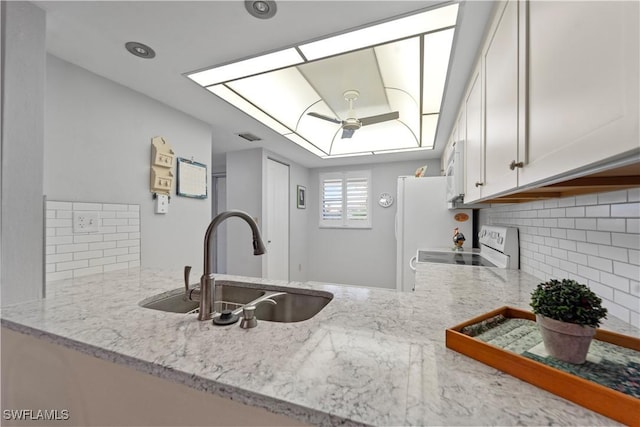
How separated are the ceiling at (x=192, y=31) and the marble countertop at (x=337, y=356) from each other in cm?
133

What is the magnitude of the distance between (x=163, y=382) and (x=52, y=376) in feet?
1.67

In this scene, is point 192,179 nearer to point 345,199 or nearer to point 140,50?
point 140,50

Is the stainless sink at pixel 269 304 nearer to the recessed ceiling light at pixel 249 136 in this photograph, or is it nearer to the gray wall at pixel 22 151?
the gray wall at pixel 22 151

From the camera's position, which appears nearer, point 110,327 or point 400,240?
point 110,327

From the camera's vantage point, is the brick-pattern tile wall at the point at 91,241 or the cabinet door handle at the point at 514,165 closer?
the cabinet door handle at the point at 514,165

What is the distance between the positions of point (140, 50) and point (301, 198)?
10.9ft

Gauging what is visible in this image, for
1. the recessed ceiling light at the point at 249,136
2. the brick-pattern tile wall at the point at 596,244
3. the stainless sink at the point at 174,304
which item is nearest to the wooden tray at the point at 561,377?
the brick-pattern tile wall at the point at 596,244

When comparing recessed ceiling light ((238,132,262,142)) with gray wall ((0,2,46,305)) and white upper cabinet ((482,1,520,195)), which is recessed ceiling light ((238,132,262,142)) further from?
white upper cabinet ((482,1,520,195))

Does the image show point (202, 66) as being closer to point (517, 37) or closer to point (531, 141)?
point (517, 37)

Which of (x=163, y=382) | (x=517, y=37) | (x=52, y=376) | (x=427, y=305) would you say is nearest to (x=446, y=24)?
(x=517, y=37)

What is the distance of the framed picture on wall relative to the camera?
4.63 m

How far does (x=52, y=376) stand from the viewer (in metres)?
0.84

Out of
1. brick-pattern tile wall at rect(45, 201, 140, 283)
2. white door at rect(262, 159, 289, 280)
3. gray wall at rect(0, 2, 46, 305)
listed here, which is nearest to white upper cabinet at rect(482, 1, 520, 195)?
gray wall at rect(0, 2, 46, 305)

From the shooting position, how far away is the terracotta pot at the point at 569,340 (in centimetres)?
53
